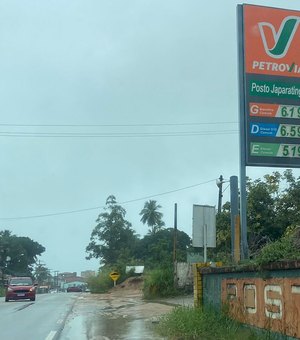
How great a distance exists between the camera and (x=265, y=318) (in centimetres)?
1002

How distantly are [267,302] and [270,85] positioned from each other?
660cm

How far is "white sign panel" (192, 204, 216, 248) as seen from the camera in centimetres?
1416

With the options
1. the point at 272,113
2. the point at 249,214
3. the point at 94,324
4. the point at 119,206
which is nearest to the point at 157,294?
the point at 249,214

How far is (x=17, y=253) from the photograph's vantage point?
336 feet

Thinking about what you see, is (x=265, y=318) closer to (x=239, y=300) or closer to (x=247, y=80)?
(x=239, y=300)

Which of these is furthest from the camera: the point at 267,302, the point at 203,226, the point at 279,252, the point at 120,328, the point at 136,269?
the point at 136,269

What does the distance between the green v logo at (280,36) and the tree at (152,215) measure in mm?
76080

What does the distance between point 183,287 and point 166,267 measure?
1.96m

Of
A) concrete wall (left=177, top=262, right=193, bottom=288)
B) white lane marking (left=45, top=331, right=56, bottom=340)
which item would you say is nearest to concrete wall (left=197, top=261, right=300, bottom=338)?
white lane marking (left=45, top=331, right=56, bottom=340)

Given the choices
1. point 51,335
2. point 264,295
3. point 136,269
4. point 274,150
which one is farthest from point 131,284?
point 264,295

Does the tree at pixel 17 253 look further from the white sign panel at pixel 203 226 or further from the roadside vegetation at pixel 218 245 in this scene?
the white sign panel at pixel 203 226

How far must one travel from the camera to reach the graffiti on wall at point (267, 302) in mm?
8867

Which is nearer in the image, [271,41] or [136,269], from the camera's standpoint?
[271,41]

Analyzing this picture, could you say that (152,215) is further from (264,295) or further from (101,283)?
(264,295)
